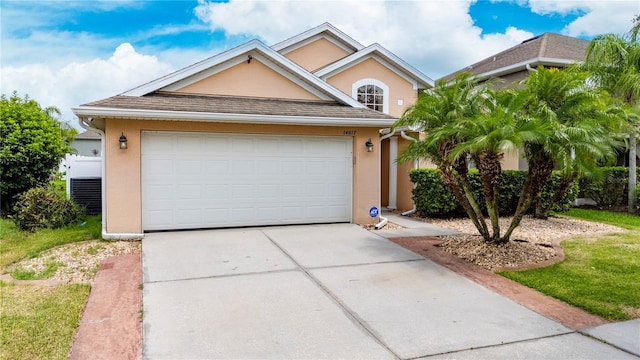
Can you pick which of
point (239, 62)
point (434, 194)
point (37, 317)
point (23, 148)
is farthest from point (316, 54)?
point (37, 317)

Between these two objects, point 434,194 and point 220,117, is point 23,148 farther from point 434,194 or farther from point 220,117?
point 434,194

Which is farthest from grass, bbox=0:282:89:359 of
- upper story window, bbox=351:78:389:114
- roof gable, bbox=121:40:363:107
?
upper story window, bbox=351:78:389:114

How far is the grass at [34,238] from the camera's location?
7289mm

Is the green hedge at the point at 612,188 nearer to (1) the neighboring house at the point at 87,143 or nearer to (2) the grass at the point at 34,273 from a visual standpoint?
(2) the grass at the point at 34,273

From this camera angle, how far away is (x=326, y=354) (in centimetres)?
372

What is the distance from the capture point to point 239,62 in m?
10.4

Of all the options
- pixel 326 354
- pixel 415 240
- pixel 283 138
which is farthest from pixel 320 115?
pixel 326 354

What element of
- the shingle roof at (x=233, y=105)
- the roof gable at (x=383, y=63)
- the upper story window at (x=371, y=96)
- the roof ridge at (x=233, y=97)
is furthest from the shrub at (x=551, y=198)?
the roof ridge at (x=233, y=97)

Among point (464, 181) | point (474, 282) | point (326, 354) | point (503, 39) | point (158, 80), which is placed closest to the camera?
point (326, 354)

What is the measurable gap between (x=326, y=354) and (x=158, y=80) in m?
8.00

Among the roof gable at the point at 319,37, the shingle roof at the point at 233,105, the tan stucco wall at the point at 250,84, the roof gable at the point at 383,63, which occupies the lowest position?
the shingle roof at the point at 233,105

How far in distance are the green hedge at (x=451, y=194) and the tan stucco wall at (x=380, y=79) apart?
4.25 meters

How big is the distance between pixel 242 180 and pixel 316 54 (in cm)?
841

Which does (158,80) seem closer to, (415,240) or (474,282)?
(415,240)
